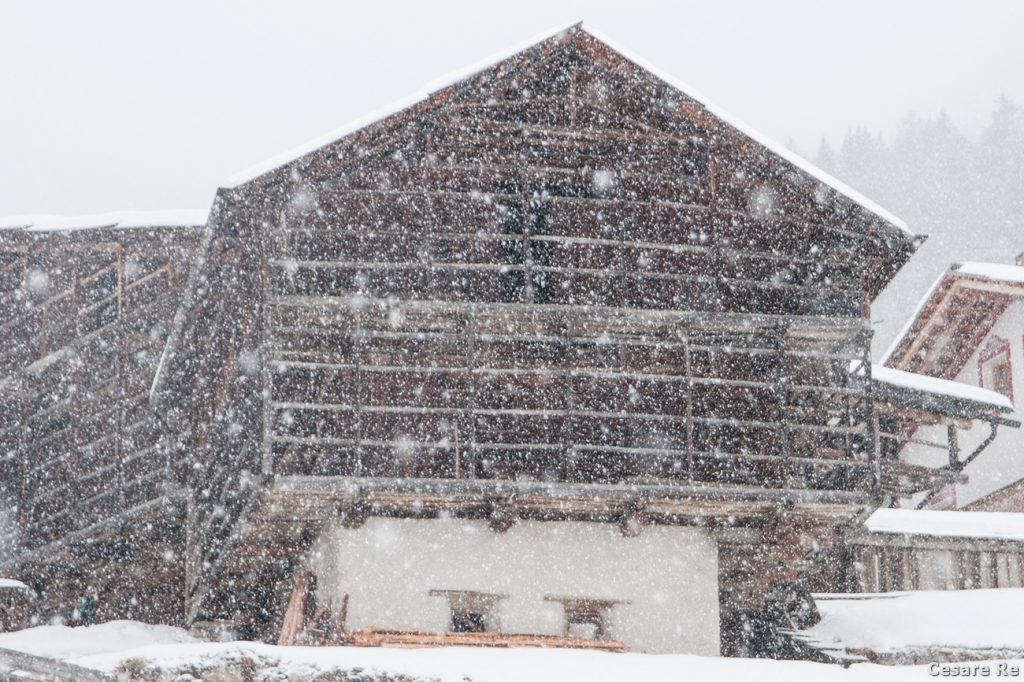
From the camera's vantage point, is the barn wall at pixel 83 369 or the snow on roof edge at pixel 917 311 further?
the snow on roof edge at pixel 917 311

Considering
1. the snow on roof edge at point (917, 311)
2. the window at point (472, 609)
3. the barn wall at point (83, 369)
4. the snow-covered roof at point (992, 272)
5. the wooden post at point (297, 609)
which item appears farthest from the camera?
the snow on roof edge at point (917, 311)

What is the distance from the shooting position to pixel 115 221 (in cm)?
1673

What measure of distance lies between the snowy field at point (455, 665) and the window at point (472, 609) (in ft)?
10.7

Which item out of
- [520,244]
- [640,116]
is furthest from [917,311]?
[520,244]

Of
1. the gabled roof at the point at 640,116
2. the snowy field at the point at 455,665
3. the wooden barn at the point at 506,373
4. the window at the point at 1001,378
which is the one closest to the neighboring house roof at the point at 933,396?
the wooden barn at the point at 506,373

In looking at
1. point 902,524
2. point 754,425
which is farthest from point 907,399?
point 754,425

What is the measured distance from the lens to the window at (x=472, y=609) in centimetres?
1355

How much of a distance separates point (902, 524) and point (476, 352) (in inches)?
253

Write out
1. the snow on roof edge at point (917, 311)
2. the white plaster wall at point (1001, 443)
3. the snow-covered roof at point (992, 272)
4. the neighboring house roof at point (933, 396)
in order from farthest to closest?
the snow on roof edge at point (917, 311)
the white plaster wall at point (1001, 443)
the snow-covered roof at point (992, 272)
the neighboring house roof at point (933, 396)

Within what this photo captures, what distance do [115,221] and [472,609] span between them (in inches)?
271

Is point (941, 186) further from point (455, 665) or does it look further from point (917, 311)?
point (455, 665)

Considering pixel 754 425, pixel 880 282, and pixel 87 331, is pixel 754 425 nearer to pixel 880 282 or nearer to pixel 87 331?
pixel 880 282

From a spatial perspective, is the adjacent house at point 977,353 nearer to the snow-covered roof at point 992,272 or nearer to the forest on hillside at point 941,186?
the snow-covered roof at point 992,272

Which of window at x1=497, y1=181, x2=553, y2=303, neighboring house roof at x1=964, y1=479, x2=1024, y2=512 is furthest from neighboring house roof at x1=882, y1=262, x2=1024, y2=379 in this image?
window at x1=497, y1=181, x2=553, y2=303
